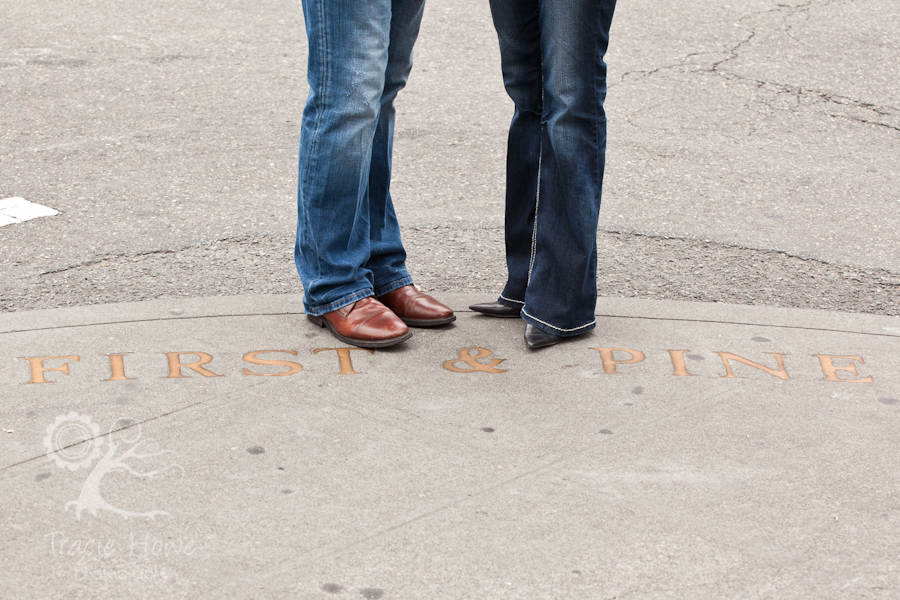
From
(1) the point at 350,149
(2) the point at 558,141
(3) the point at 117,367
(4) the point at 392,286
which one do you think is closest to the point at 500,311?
(4) the point at 392,286

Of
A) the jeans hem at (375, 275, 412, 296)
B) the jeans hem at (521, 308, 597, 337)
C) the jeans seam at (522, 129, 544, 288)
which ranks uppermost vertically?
the jeans seam at (522, 129, 544, 288)

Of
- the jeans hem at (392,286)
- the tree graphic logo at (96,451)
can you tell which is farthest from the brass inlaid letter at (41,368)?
the jeans hem at (392,286)

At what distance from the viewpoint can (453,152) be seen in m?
4.69

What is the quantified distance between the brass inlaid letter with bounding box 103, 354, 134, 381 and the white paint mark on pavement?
139 centimetres

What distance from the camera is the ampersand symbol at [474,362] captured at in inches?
108

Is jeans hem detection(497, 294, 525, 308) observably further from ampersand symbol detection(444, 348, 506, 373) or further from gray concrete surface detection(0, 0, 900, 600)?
ampersand symbol detection(444, 348, 506, 373)

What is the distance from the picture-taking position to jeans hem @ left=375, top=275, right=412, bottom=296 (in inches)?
122

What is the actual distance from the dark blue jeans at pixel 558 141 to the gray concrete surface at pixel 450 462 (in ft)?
0.55

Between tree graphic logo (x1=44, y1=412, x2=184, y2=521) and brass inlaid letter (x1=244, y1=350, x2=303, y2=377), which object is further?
brass inlaid letter (x1=244, y1=350, x2=303, y2=377)

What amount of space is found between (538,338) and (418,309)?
38cm

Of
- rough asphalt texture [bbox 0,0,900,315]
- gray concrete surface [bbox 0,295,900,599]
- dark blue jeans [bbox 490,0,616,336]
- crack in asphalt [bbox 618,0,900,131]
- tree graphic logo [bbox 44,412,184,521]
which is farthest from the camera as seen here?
crack in asphalt [bbox 618,0,900,131]

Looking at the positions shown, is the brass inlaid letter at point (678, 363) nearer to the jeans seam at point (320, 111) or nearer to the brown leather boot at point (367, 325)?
the brown leather boot at point (367, 325)

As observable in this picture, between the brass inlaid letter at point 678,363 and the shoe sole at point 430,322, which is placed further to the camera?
the shoe sole at point 430,322

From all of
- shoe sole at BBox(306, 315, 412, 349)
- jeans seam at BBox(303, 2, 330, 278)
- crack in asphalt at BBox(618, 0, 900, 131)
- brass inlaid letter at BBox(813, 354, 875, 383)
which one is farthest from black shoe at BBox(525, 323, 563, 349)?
crack in asphalt at BBox(618, 0, 900, 131)
